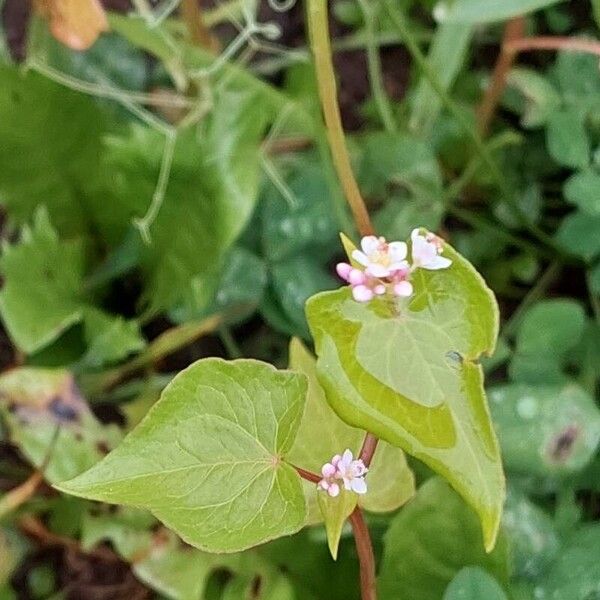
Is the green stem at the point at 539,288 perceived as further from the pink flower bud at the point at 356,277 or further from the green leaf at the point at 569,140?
the pink flower bud at the point at 356,277

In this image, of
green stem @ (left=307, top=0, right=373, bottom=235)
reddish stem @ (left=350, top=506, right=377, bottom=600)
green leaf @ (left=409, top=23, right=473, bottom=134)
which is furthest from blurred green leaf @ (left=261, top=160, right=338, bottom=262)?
reddish stem @ (left=350, top=506, right=377, bottom=600)

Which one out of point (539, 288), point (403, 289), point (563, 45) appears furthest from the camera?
point (539, 288)

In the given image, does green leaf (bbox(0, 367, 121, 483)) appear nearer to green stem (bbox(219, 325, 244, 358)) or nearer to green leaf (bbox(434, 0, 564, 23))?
green stem (bbox(219, 325, 244, 358))

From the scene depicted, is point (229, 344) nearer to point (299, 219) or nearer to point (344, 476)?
point (299, 219)

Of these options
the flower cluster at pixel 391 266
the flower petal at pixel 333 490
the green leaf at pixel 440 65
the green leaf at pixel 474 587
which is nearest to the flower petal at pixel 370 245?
the flower cluster at pixel 391 266

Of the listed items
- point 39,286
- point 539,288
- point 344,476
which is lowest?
point 539,288

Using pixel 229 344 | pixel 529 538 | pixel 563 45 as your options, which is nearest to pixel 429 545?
pixel 529 538
